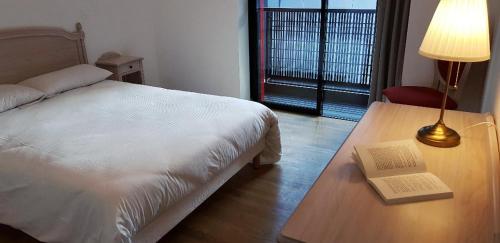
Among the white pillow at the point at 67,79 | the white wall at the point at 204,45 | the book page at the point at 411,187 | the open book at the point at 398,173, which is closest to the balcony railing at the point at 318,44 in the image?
the white wall at the point at 204,45

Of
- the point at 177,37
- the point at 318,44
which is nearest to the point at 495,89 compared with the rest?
the point at 318,44

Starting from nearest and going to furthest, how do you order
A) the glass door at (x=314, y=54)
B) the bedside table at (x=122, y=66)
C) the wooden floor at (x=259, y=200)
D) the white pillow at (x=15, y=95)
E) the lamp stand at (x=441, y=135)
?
1. the lamp stand at (x=441, y=135)
2. the wooden floor at (x=259, y=200)
3. the white pillow at (x=15, y=95)
4. the bedside table at (x=122, y=66)
5. the glass door at (x=314, y=54)

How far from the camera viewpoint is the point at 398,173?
1.30m

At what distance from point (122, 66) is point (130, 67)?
0.12 m

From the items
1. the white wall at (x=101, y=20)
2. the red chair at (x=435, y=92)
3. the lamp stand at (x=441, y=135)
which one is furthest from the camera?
the white wall at (x=101, y=20)

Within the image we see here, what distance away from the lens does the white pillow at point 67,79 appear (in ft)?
9.77

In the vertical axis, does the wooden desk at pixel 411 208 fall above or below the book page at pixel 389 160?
below

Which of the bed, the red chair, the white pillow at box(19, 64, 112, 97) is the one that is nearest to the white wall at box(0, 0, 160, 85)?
the bed

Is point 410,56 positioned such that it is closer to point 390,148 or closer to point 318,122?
point 318,122

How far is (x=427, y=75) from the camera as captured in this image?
3.16 meters

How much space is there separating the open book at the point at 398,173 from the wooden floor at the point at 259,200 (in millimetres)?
1033

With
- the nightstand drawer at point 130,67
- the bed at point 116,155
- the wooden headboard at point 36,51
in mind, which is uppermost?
the wooden headboard at point 36,51

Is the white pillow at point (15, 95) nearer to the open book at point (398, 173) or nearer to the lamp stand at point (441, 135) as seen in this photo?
the open book at point (398, 173)

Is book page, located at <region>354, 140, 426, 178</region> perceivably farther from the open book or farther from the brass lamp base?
the brass lamp base
